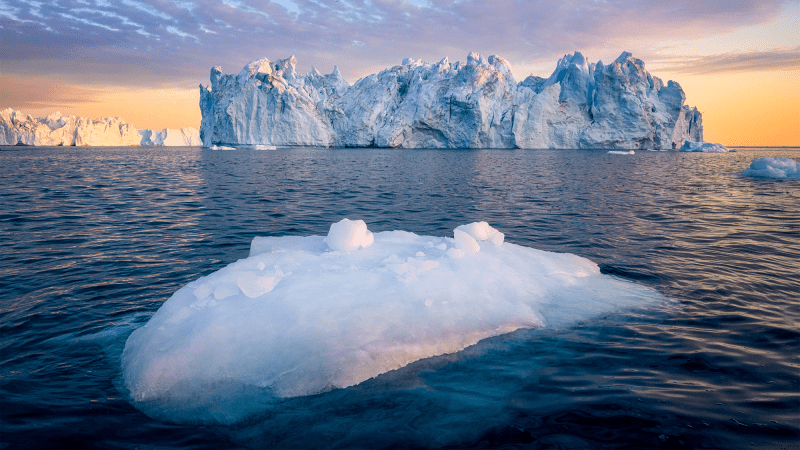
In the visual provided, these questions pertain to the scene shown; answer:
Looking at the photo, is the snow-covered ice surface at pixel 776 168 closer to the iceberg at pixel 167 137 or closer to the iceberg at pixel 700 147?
the iceberg at pixel 700 147

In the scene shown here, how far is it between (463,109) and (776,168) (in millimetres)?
47704

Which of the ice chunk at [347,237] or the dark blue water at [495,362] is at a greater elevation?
the ice chunk at [347,237]

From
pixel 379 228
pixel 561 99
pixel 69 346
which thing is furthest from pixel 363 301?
pixel 561 99

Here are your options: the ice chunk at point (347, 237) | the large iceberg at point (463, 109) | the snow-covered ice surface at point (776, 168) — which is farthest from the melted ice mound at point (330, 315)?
the large iceberg at point (463, 109)

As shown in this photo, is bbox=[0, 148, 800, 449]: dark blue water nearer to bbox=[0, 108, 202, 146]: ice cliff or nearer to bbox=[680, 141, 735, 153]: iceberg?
bbox=[680, 141, 735, 153]: iceberg

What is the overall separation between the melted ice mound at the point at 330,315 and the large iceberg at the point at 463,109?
208 feet

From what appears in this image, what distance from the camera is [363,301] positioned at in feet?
12.3

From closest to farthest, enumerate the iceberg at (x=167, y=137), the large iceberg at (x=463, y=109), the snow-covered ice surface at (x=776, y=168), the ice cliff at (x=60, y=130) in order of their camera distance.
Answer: the snow-covered ice surface at (x=776, y=168), the large iceberg at (x=463, y=109), the ice cliff at (x=60, y=130), the iceberg at (x=167, y=137)

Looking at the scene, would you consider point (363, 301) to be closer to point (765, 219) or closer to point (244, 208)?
point (244, 208)

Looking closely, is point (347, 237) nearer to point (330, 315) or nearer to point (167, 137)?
point (330, 315)

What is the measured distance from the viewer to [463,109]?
2596 inches

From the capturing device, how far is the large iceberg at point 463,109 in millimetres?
63469

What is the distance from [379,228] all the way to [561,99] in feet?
212

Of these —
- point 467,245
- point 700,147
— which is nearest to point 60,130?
point 467,245
